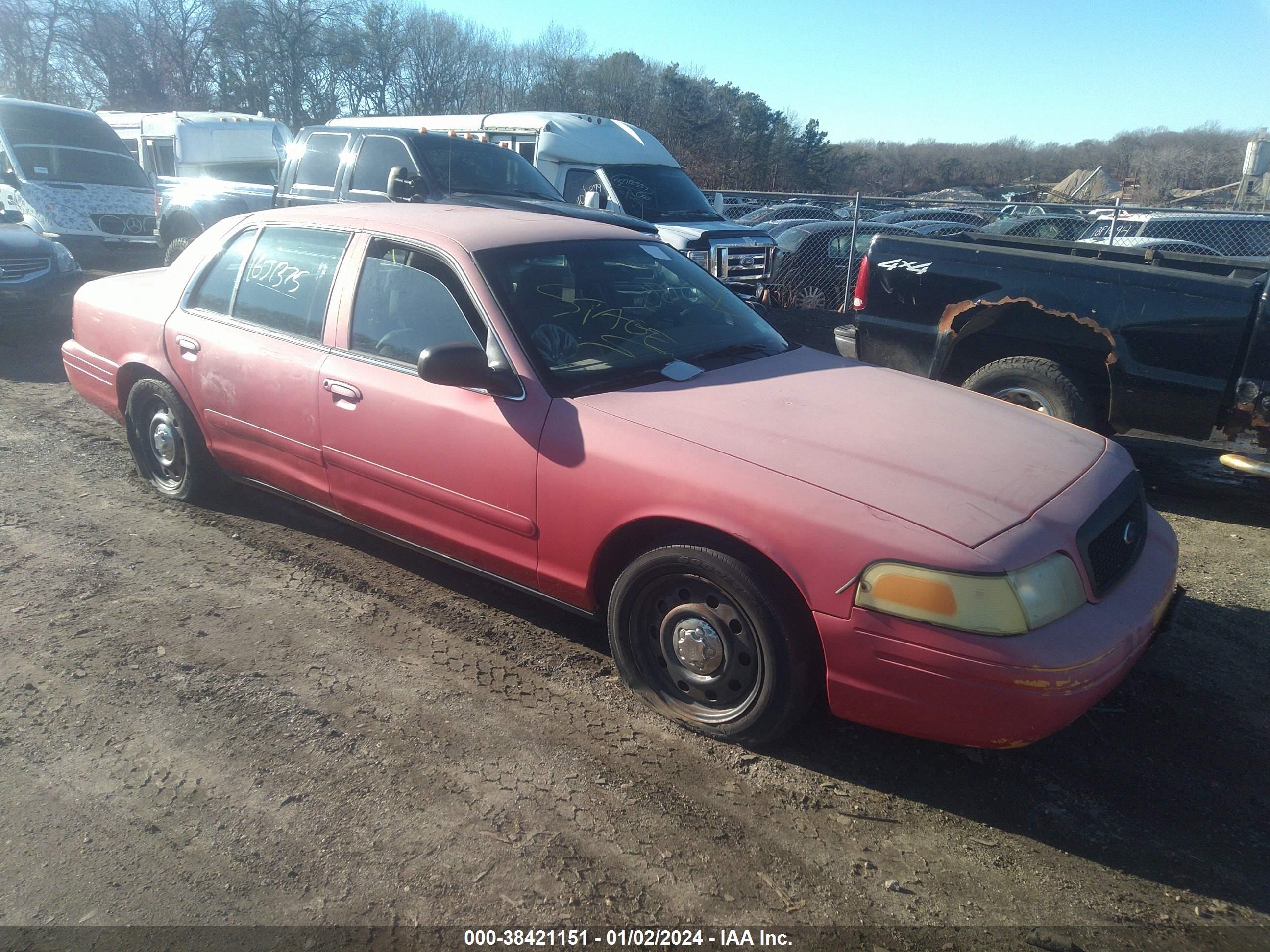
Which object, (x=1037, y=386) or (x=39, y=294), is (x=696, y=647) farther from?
(x=39, y=294)

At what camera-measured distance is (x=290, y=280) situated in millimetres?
4164

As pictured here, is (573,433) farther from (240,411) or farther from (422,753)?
(240,411)

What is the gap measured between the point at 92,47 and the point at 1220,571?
46.5 m

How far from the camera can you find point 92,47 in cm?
3809

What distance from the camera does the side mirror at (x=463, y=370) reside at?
3.17 meters

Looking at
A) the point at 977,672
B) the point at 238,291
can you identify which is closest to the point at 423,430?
the point at 238,291

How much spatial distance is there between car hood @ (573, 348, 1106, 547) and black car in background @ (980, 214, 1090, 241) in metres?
13.5

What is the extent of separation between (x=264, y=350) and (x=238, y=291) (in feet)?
1.60

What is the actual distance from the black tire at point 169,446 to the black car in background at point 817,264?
9527 mm

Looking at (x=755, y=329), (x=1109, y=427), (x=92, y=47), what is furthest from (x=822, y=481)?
(x=92, y=47)

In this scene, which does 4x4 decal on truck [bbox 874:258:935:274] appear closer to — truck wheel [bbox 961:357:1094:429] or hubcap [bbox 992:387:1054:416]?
truck wheel [bbox 961:357:1094:429]

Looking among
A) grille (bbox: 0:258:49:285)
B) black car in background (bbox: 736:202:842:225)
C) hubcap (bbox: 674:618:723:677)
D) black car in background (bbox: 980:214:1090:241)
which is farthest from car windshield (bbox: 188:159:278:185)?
hubcap (bbox: 674:618:723:677)

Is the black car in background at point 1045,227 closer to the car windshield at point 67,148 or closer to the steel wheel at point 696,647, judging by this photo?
the car windshield at point 67,148

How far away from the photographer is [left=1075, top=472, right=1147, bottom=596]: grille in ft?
9.03
